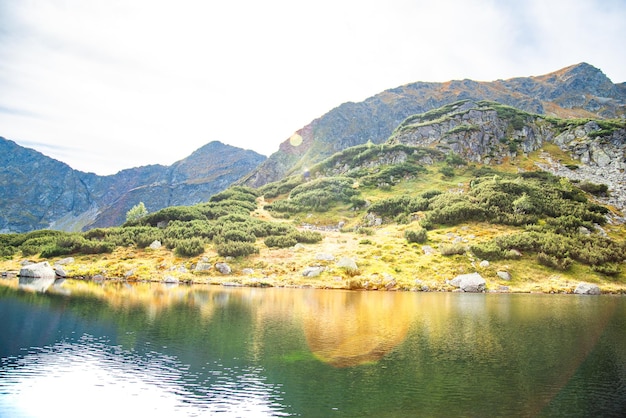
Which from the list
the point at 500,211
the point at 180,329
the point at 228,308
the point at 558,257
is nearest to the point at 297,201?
the point at 500,211

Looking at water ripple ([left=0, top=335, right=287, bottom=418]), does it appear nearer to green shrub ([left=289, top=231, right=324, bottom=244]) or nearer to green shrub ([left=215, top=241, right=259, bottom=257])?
green shrub ([left=215, top=241, right=259, bottom=257])

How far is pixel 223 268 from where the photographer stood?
55000 millimetres

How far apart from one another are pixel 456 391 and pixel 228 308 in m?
21.8

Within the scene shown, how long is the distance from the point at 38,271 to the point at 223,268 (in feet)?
83.6

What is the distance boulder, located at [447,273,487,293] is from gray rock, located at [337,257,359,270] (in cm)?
1335

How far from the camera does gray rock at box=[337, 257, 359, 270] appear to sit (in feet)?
177

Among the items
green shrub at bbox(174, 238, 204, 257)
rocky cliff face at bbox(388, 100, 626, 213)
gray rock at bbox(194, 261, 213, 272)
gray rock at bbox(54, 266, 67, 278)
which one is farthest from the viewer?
rocky cliff face at bbox(388, 100, 626, 213)

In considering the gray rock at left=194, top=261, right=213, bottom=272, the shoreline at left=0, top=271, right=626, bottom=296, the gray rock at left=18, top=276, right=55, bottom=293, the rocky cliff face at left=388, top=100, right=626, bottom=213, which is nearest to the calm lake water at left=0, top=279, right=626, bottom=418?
the gray rock at left=18, top=276, right=55, bottom=293

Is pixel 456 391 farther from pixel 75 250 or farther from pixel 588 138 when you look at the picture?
pixel 588 138

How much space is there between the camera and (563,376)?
1697 cm

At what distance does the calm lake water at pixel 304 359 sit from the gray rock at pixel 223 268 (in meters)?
20.4

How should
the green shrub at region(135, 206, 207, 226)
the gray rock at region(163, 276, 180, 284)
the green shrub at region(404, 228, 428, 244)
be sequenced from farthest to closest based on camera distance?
the green shrub at region(135, 206, 207, 226) → the green shrub at region(404, 228, 428, 244) → the gray rock at region(163, 276, 180, 284)

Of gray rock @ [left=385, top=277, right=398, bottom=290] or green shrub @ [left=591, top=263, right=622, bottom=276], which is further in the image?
green shrub @ [left=591, top=263, right=622, bottom=276]

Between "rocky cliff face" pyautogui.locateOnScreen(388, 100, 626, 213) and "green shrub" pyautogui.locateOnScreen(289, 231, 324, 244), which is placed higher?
"rocky cliff face" pyautogui.locateOnScreen(388, 100, 626, 213)
